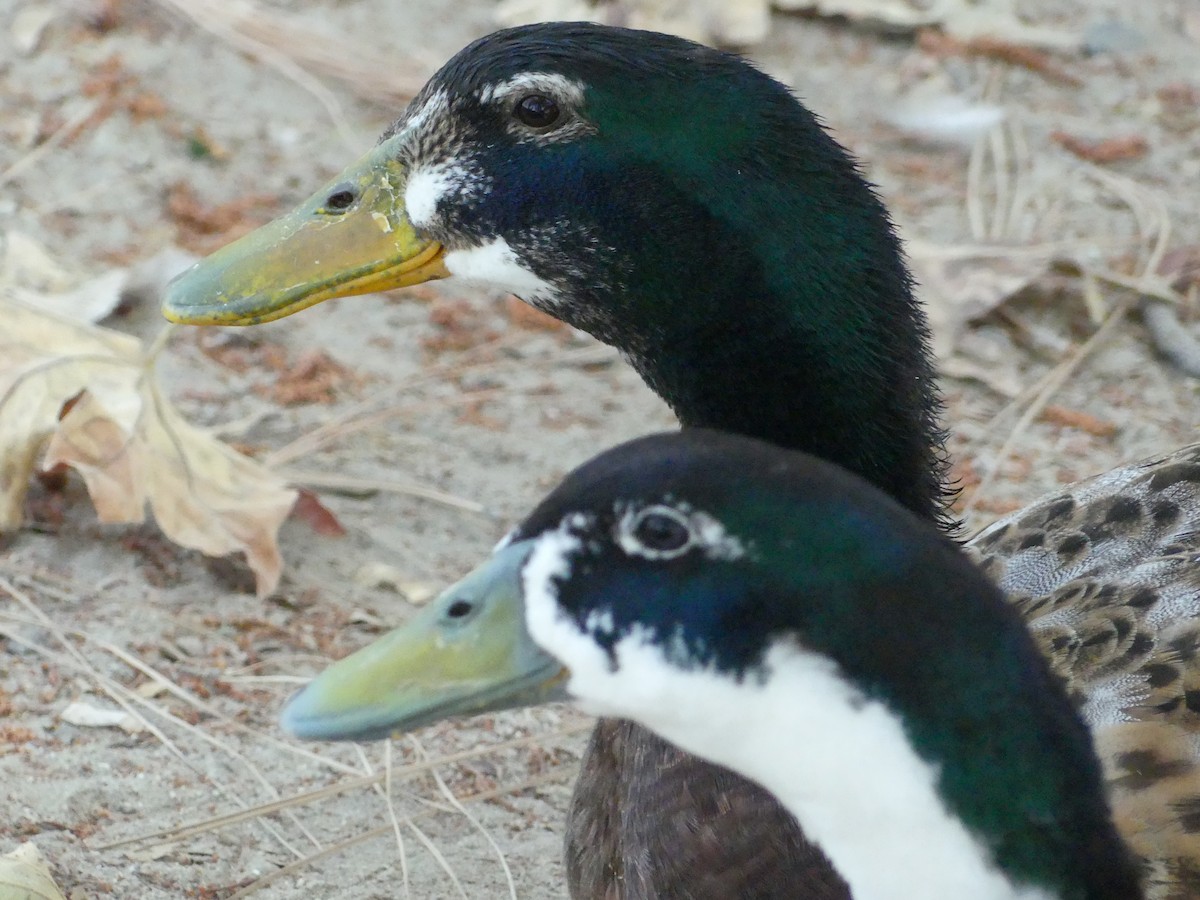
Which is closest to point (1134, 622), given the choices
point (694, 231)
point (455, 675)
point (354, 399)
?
point (694, 231)

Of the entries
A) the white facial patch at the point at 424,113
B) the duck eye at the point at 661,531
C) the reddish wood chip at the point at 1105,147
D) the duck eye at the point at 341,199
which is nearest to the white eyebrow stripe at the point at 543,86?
the white facial patch at the point at 424,113

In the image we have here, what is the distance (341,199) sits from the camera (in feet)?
9.49

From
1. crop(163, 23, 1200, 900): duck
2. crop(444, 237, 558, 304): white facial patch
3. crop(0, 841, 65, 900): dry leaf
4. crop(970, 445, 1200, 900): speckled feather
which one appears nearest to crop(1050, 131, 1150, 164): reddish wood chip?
crop(970, 445, 1200, 900): speckled feather

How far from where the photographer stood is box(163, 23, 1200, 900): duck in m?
2.47

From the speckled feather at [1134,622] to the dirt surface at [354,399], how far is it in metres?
1.09

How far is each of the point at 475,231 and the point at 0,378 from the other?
1439 mm

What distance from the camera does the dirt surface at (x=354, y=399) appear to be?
10.4 feet

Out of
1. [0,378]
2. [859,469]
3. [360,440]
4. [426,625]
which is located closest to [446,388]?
[360,440]

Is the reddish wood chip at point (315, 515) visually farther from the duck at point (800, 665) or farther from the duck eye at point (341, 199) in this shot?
the duck at point (800, 665)

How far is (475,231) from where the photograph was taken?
2.77m

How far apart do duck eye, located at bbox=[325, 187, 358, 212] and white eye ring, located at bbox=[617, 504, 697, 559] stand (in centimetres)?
127

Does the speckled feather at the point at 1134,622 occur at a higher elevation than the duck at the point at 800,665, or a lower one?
lower

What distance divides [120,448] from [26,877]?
4.06ft

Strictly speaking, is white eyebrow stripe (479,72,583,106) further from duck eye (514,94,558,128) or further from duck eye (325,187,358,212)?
duck eye (325,187,358,212)
